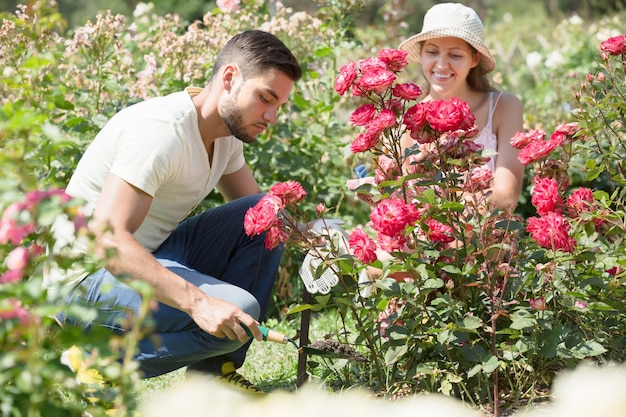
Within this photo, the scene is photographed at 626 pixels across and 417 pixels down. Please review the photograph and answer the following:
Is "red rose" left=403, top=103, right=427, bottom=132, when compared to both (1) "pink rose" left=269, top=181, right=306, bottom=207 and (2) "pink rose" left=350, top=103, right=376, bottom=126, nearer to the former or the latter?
(2) "pink rose" left=350, top=103, right=376, bottom=126

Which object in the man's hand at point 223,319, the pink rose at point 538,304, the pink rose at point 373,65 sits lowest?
the man's hand at point 223,319

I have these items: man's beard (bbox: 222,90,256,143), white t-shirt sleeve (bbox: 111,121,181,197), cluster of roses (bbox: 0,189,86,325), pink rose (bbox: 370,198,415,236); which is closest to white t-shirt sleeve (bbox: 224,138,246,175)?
man's beard (bbox: 222,90,256,143)

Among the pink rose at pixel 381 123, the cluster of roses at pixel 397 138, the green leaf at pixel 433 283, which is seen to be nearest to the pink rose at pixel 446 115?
the cluster of roses at pixel 397 138

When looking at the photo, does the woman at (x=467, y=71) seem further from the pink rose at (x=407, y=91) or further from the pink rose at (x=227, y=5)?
the pink rose at (x=227, y=5)

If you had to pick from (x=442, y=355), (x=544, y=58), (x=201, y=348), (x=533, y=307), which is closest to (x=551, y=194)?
(x=533, y=307)

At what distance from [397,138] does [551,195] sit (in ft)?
1.45

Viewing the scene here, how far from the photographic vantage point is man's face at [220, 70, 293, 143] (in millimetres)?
2543

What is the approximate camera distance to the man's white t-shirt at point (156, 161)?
232 cm

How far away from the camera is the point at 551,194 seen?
7.11 ft

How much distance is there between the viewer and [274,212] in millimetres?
2160

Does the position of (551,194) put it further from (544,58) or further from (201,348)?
(544,58)

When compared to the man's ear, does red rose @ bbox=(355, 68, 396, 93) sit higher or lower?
higher

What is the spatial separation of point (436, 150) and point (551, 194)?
0.33 metres

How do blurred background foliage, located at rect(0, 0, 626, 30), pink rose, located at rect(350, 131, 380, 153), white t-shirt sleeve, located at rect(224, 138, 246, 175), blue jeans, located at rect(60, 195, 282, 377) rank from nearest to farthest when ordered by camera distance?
pink rose, located at rect(350, 131, 380, 153), blue jeans, located at rect(60, 195, 282, 377), white t-shirt sleeve, located at rect(224, 138, 246, 175), blurred background foliage, located at rect(0, 0, 626, 30)
